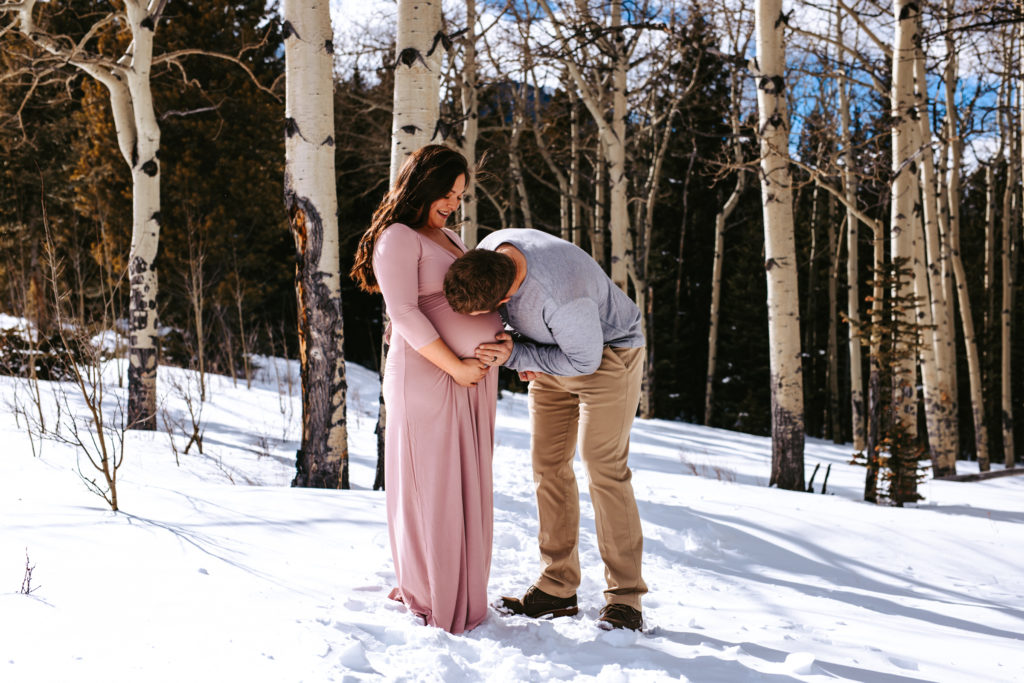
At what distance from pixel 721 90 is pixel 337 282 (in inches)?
782

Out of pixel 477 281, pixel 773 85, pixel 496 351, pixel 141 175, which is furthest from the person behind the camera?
pixel 141 175

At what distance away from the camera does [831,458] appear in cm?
1105

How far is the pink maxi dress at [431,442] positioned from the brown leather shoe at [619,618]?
0.49 m

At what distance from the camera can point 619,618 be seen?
2.90 metres

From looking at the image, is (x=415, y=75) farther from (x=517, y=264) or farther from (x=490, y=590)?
(x=490, y=590)

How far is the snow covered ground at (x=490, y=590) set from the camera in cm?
230

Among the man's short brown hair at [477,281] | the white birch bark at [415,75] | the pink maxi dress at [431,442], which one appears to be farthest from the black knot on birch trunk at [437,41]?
the man's short brown hair at [477,281]

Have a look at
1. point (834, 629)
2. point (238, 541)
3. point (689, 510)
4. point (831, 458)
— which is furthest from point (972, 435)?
point (238, 541)

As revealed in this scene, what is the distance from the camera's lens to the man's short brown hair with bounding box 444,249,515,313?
8.39 ft

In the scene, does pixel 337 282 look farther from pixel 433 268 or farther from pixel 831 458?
pixel 831 458

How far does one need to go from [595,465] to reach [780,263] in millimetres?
4617

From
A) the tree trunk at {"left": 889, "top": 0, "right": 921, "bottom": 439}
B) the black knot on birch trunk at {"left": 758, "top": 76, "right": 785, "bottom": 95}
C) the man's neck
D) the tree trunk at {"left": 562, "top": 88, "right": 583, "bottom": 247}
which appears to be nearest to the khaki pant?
the man's neck

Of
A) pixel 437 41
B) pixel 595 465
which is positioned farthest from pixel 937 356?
pixel 595 465

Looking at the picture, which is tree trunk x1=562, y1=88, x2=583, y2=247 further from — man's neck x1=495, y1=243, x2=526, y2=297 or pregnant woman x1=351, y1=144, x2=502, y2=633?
man's neck x1=495, y1=243, x2=526, y2=297
